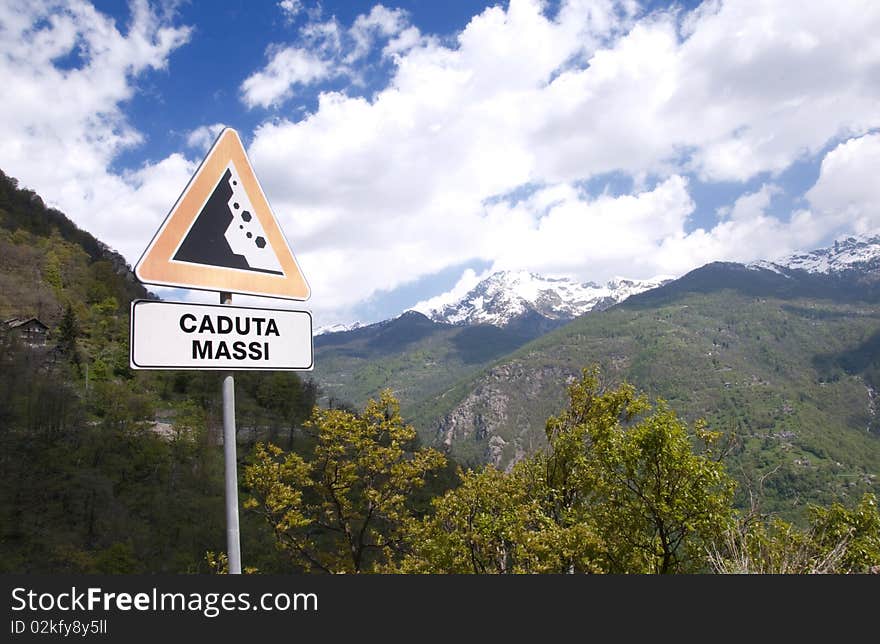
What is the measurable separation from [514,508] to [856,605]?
614 cm

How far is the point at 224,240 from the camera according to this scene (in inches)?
137

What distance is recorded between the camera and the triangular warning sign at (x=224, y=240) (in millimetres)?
3207

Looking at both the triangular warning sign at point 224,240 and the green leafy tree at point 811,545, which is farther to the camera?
the green leafy tree at point 811,545

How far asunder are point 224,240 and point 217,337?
695 mm

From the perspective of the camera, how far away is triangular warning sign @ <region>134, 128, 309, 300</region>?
3207mm

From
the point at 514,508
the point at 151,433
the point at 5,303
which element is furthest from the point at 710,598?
the point at 5,303

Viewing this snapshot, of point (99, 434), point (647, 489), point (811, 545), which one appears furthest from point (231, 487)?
point (99, 434)

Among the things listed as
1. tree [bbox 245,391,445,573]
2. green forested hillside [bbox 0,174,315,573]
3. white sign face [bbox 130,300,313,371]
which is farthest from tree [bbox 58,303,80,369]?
white sign face [bbox 130,300,313,371]

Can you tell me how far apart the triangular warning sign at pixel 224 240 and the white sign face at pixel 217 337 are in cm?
21

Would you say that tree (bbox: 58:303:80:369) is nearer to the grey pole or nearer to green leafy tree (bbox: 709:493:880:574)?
green leafy tree (bbox: 709:493:880:574)

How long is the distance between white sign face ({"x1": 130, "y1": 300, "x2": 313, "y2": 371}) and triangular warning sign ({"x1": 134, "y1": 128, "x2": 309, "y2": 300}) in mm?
215

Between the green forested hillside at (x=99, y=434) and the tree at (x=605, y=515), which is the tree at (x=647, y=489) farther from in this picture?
the green forested hillside at (x=99, y=434)

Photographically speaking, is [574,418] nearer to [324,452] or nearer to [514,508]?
[514,508]

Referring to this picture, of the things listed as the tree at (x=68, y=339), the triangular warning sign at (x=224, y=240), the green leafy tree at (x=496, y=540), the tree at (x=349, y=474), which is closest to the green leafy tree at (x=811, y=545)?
the green leafy tree at (x=496, y=540)
